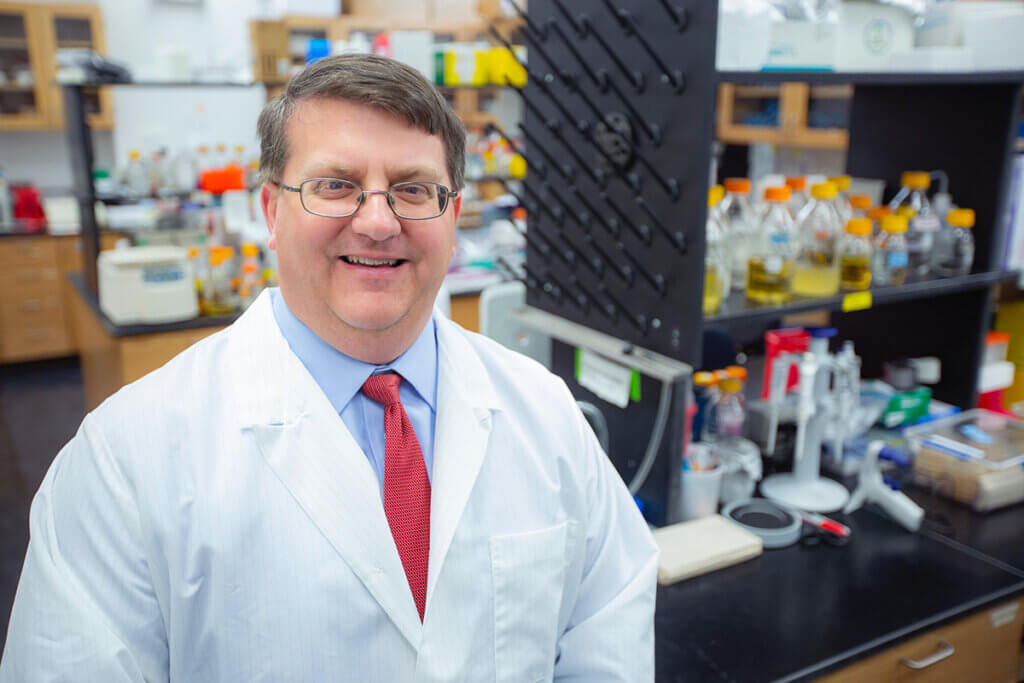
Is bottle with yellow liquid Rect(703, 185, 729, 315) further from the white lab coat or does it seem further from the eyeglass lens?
the eyeglass lens

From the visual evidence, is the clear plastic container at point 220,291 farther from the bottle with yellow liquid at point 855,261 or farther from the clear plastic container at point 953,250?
the clear plastic container at point 953,250

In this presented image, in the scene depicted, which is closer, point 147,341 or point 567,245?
point 567,245

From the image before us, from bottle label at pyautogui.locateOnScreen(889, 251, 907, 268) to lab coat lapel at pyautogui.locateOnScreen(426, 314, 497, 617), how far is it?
1.12m

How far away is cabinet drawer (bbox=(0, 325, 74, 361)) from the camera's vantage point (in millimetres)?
5086

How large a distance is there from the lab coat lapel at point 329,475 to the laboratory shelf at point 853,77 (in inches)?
33.1

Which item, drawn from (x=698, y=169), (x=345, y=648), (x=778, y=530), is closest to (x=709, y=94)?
(x=698, y=169)

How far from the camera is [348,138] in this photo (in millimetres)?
908

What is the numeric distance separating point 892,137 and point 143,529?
2098 mm

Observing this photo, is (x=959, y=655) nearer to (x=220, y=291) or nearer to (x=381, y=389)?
(x=381, y=389)

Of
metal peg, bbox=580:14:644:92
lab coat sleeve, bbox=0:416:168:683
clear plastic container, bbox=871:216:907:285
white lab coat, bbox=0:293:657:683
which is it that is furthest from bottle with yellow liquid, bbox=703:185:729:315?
lab coat sleeve, bbox=0:416:168:683

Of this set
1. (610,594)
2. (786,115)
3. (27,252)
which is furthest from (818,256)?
(27,252)

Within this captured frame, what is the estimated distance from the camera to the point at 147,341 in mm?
3008

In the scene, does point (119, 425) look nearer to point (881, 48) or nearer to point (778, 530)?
point (778, 530)

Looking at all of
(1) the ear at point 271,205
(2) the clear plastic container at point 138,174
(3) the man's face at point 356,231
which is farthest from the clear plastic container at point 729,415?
(2) the clear plastic container at point 138,174
